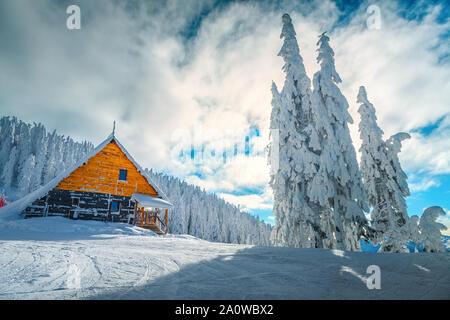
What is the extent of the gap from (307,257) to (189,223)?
6102 centimetres

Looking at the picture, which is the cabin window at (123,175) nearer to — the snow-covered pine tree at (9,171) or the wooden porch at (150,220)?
the wooden porch at (150,220)

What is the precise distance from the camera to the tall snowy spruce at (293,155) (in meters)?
11.2

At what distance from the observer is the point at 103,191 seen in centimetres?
1605

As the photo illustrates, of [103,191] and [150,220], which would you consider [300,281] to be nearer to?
[103,191]

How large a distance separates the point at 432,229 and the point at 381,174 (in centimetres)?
481

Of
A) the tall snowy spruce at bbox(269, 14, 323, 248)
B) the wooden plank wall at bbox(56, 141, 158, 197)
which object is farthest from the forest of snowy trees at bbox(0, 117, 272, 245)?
the tall snowy spruce at bbox(269, 14, 323, 248)

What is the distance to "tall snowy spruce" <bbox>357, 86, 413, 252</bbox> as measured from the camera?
43.6 feet

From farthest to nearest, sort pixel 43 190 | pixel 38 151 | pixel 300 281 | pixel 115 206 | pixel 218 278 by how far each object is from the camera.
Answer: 1. pixel 38 151
2. pixel 115 206
3. pixel 43 190
4. pixel 218 278
5. pixel 300 281

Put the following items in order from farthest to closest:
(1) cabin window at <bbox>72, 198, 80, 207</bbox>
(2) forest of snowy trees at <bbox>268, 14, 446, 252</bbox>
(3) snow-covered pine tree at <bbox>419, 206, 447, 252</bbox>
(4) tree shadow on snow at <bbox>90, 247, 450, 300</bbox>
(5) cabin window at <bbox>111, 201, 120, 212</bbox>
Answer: (5) cabin window at <bbox>111, 201, 120, 212</bbox>
(1) cabin window at <bbox>72, 198, 80, 207</bbox>
(2) forest of snowy trees at <bbox>268, 14, 446, 252</bbox>
(3) snow-covered pine tree at <bbox>419, 206, 447, 252</bbox>
(4) tree shadow on snow at <bbox>90, 247, 450, 300</bbox>

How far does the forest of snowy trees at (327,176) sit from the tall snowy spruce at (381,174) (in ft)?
0.19

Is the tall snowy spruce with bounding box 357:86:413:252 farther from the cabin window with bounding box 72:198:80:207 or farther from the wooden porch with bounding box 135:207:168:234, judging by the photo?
the cabin window with bounding box 72:198:80:207

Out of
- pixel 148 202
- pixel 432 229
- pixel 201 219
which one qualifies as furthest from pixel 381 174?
pixel 201 219

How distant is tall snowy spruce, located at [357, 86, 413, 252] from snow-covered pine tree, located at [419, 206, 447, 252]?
64.4 inches
